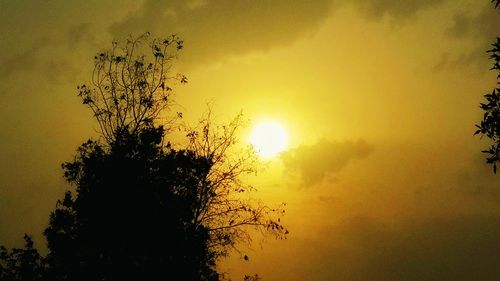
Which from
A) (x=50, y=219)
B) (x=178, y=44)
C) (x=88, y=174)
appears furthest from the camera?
(x=50, y=219)

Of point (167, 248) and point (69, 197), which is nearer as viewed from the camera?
point (167, 248)

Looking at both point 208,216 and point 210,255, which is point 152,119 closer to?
point 208,216

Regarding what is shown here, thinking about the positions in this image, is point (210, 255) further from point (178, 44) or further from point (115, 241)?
point (178, 44)

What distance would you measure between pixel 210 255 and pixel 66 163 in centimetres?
1045

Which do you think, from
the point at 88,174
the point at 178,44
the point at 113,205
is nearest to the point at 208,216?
the point at 113,205

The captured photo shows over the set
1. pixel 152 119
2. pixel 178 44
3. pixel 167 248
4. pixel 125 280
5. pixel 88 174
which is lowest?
pixel 125 280

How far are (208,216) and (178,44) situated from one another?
1000 cm

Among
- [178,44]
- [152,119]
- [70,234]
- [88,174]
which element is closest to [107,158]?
[88,174]

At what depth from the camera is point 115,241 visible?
92.9ft

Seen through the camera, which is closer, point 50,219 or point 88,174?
point 88,174

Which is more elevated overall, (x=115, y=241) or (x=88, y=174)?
(x=88, y=174)

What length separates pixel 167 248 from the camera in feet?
92.0

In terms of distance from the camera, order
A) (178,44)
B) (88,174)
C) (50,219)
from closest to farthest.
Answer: (178,44)
(88,174)
(50,219)

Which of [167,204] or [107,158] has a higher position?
[107,158]
